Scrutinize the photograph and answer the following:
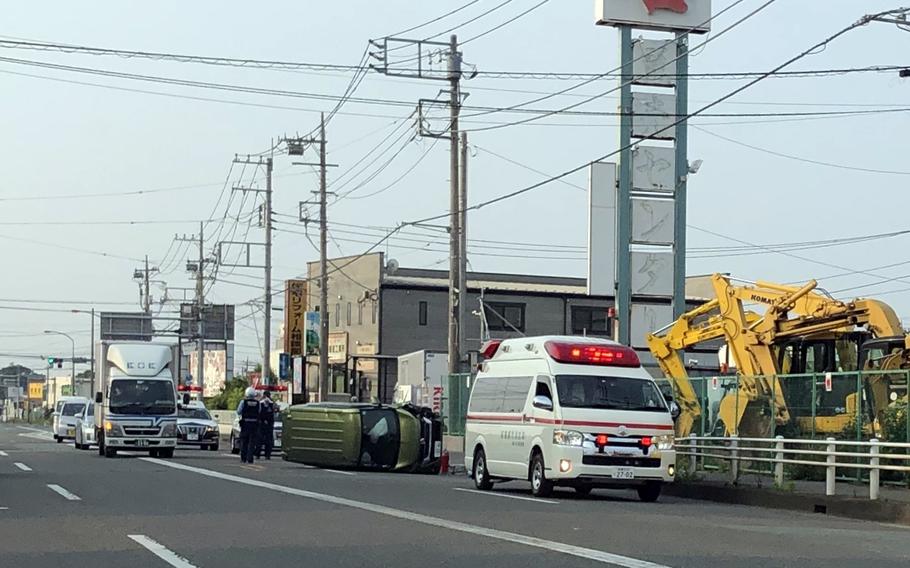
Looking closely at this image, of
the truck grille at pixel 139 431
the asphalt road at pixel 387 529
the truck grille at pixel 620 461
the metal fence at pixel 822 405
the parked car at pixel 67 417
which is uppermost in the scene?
the metal fence at pixel 822 405

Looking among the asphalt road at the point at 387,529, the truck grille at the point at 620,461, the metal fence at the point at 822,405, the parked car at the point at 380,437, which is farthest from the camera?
the parked car at the point at 380,437

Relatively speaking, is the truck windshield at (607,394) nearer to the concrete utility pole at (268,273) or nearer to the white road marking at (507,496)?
the white road marking at (507,496)

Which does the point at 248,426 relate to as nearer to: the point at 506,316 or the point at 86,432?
the point at 86,432

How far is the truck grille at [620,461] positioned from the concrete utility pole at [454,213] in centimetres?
1485

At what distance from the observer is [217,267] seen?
272 feet

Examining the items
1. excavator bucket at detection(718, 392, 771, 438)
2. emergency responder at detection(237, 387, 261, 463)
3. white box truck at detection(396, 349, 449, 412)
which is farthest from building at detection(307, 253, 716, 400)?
excavator bucket at detection(718, 392, 771, 438)

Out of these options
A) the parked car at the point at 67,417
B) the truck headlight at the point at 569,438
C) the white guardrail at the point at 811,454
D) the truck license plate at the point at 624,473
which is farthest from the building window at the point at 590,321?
the truck headlight at the point at 569,438

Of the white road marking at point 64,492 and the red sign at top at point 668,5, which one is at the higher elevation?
the red sign at top at point 668,5

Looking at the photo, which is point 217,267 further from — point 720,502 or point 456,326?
point 720,502

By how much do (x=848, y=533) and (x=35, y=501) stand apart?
35.5ft

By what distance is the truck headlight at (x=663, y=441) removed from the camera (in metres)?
21.4

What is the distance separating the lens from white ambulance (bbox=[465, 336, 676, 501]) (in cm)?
2097

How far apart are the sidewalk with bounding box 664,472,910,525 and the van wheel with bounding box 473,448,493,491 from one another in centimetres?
353

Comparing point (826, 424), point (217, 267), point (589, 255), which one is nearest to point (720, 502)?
point (826, 424)
